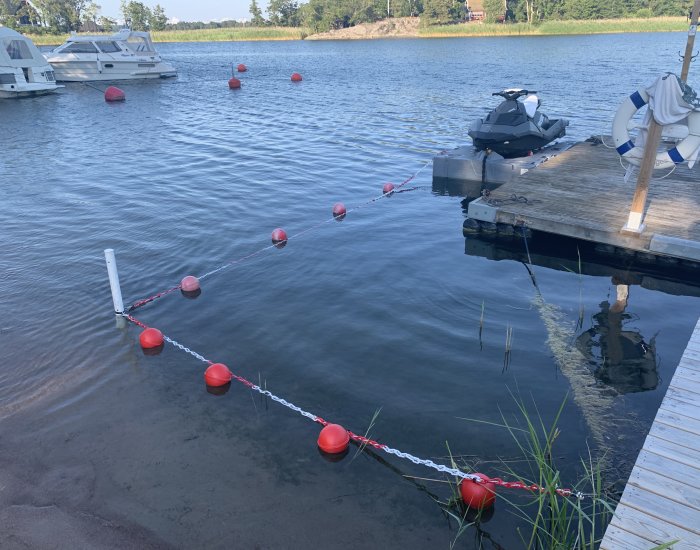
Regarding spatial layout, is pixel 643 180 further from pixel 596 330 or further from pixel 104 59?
pixel 104 59

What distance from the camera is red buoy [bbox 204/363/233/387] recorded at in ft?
20.7

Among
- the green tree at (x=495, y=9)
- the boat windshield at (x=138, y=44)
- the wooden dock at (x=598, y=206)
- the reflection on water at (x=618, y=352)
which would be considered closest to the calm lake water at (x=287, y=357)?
the reflection on water at (x=618, y=352)

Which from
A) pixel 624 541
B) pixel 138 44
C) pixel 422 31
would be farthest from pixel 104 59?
pixel 422 31

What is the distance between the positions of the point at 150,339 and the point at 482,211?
6209 mm

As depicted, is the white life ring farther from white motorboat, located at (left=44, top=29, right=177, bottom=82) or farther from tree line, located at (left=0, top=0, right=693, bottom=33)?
tree line, located at (left=0, top=0, right=693, bottom=33)

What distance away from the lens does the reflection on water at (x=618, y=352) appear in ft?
20.9

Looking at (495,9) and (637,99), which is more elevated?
(495,9)

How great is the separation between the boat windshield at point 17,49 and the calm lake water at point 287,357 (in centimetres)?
1710

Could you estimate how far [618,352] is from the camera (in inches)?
273

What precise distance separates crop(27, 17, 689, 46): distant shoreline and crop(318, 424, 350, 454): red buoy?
7488 cm

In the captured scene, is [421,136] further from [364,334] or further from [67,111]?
[67,111]

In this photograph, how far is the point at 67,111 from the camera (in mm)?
26312

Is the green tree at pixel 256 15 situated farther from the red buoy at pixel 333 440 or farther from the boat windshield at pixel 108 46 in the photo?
the red buoy at pixel 333 440

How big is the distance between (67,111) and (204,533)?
27.0 meters
